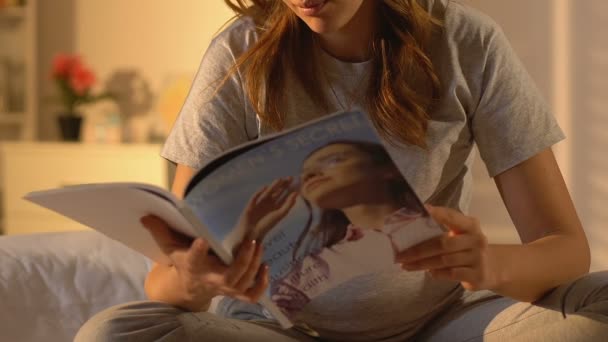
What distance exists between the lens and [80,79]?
454 cm

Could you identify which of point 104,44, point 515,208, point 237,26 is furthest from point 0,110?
point 515,208

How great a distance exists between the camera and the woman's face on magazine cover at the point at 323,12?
4.16ft

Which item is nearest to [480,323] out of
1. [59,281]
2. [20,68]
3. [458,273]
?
[458,273]

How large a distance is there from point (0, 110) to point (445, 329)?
153 inches

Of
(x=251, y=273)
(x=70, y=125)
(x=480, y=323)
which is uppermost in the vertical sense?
(x=251, y=273)

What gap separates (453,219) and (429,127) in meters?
0.35

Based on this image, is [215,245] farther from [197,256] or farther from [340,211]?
[340,211]

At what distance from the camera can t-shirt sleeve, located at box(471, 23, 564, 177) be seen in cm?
135

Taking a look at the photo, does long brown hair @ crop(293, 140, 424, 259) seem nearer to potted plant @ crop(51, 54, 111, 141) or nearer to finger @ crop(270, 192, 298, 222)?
finger @ crop(270, 192, 298, 222)

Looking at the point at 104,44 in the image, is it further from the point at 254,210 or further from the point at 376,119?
the point at 254,210

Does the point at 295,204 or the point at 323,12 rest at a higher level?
the point at 323,12

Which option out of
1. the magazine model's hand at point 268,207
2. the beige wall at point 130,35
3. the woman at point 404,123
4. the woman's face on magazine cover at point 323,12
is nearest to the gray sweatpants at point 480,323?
the woman at point 404,123

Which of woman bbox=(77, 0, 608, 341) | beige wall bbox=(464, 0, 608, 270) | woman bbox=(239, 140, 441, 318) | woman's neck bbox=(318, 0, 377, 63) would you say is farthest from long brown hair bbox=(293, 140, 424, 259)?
beige wall bbox=(464, 0, 608, 270)

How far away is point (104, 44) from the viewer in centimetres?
482
